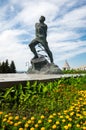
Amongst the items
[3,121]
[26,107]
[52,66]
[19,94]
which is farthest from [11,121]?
[52,66]

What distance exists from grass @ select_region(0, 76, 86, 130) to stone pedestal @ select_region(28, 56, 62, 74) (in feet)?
31.3

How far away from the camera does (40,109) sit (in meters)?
4.77

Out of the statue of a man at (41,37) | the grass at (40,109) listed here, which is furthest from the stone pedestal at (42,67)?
the grass at (40,109)

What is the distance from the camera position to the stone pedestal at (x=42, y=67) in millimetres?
16422

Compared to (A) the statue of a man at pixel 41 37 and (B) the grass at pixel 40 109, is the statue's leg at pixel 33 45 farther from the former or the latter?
(B) the grass at pixel 40 109

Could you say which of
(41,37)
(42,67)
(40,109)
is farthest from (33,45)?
(40,109)

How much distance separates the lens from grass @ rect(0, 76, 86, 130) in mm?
3498

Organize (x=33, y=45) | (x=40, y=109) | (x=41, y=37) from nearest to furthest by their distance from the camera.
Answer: (x=40, y=109) < (x=41, y=37) < (x=33, y=45)

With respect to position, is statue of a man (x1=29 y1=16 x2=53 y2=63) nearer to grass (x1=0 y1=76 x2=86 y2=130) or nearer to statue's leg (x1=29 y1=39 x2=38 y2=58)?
statue's leg (x1=29 y1=39 x2=38 y2=58)

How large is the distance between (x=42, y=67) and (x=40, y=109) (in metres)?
11.9

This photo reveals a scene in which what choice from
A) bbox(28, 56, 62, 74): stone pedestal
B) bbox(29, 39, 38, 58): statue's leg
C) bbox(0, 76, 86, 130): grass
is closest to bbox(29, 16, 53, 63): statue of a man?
bbox(29, 39, 38, 58): statue's leg

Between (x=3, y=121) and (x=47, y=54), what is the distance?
13.2 meters

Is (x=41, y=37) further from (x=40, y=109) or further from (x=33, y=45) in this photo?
(x=40, y=109)

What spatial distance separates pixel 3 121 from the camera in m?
3.54
